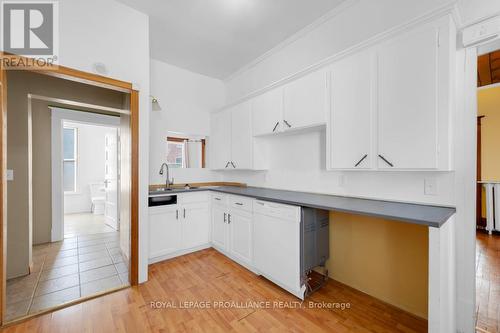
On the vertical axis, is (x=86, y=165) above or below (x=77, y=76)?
below

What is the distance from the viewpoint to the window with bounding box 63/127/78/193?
562 cm

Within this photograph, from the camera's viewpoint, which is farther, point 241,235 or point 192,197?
point 192,197

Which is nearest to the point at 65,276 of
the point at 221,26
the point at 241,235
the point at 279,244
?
the point at 241,235

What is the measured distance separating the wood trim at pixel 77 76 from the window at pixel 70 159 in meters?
4.77

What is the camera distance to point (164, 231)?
9.28ft

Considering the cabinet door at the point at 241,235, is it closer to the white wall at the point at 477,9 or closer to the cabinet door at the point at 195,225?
the cabinet door at the point at 195,225

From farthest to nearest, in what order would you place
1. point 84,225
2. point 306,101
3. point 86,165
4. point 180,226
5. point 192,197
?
1. point 86,165
2. point 84,225
3. point 192,197
4. point 180,226
5. point 306,101

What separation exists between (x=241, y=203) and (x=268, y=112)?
4.03ft

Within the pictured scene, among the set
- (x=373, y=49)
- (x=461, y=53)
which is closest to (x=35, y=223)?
(x=373, y=49)

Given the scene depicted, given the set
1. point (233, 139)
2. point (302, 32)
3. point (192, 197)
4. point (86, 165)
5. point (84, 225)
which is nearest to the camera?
point (302, 32)

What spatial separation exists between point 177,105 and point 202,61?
0.83 meters

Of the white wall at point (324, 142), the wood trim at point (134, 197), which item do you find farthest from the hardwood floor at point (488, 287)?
the wood trim at point (134, 197)

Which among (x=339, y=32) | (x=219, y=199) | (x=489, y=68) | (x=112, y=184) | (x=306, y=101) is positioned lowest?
(x=219, y=199)

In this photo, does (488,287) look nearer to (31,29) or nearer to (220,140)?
(220,140)
